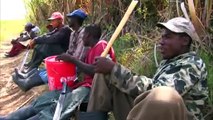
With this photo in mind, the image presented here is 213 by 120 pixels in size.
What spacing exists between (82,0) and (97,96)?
3.73 metres

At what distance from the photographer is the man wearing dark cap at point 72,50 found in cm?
417

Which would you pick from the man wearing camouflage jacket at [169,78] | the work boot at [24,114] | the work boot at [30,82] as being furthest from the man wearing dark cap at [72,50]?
the man wearing camouflage jacket at [169,78]

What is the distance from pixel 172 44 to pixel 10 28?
1312cm

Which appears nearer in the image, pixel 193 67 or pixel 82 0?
pixel 193 67

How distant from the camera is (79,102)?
3.40 metres

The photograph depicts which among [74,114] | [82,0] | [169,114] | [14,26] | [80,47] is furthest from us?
[14,26]

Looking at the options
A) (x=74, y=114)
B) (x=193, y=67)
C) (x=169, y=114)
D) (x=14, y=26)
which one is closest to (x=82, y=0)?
(x=74, y=114)

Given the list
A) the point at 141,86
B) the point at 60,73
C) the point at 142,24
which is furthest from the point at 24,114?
the point at 142,24

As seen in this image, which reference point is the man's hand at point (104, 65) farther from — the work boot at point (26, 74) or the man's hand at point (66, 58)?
the work boot at point (26, 74)

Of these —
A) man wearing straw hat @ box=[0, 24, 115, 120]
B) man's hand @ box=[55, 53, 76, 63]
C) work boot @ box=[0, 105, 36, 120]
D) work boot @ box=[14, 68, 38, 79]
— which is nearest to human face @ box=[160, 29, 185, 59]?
man wearing straw hat @ box=[0, 24, 115, 120]

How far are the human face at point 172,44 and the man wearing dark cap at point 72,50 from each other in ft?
4.84

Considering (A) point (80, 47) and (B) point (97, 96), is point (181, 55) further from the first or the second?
(A) point (80, 47)

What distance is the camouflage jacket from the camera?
2.37m

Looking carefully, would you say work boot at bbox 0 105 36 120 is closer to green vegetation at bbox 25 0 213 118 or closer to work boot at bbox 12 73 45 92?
green vegetation at bbox 25 0 213 118
